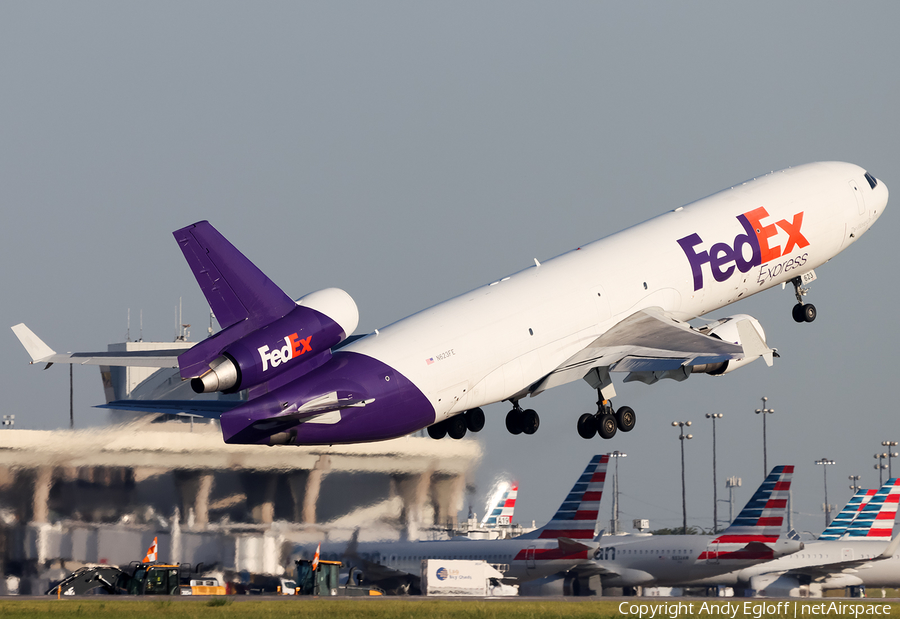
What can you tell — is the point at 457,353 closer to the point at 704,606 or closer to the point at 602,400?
the point at 602,400

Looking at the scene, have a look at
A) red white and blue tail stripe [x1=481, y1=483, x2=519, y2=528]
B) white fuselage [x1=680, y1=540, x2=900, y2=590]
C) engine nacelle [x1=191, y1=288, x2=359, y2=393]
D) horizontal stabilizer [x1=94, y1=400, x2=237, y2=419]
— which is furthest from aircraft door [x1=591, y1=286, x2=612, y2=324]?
red white and blue tail stripe [x1=481, y1=483, x2=519, y2=528]

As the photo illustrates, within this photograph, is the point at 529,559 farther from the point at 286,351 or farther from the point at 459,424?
the point at 286,351

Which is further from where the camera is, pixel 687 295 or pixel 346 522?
pixel 346 522

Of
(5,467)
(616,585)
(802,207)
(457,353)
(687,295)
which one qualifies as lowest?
(616,585)

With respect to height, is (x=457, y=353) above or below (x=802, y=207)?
below

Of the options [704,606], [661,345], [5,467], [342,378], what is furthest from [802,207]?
[5,467]

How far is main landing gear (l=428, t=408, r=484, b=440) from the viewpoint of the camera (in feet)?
119

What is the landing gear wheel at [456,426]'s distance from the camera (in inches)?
1427

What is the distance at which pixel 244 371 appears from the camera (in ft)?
89.4

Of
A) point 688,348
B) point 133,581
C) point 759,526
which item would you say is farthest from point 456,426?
point 759,526

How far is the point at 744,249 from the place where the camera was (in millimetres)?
36781

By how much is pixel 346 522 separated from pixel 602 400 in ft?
52.9

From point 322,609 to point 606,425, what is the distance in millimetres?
11401

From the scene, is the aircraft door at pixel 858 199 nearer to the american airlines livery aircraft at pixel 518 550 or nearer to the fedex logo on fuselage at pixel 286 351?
the american airlines livery aircraft at pixel 518 550
